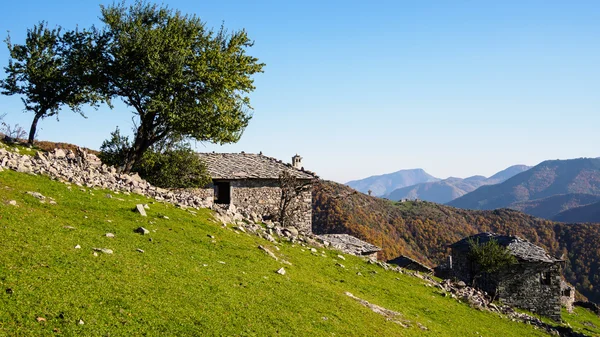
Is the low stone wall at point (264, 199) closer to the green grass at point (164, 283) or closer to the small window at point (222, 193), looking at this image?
the small window at point (222, 193)

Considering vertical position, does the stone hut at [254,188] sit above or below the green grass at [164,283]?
above

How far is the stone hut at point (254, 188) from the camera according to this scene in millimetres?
35969

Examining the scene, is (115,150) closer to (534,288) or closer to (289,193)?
(289,193)

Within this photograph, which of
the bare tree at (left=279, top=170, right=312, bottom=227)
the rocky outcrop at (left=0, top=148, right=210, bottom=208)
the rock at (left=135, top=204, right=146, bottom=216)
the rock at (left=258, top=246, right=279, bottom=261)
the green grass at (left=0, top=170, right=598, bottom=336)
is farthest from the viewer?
the bare tree at (left=279, top=170, right=312, bottom=227)

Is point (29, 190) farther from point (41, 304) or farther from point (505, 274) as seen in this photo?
point (505, 274)

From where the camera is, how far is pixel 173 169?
1292 inches

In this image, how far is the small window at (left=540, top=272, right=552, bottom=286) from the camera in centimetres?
4081

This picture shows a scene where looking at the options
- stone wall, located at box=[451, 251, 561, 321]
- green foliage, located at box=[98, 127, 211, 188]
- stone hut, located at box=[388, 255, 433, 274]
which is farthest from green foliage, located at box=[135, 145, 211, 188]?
stone wall, located at box=[451, 251, 561, 321]

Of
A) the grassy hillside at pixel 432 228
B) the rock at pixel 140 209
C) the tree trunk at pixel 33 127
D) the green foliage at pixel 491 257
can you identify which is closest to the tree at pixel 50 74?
the tree trunk at pixel 33 127

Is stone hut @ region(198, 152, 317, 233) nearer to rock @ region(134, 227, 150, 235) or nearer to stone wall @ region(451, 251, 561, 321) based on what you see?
stone wall @ region(451, 251, 561, 321)

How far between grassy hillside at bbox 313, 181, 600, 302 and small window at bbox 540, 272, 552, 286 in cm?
4348

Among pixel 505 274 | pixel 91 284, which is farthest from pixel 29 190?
pixel 505 274

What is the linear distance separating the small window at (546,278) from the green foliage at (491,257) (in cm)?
404

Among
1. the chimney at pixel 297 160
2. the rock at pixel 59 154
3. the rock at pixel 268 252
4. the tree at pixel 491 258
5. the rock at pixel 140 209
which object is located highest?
the chimney at pixel 297 160
